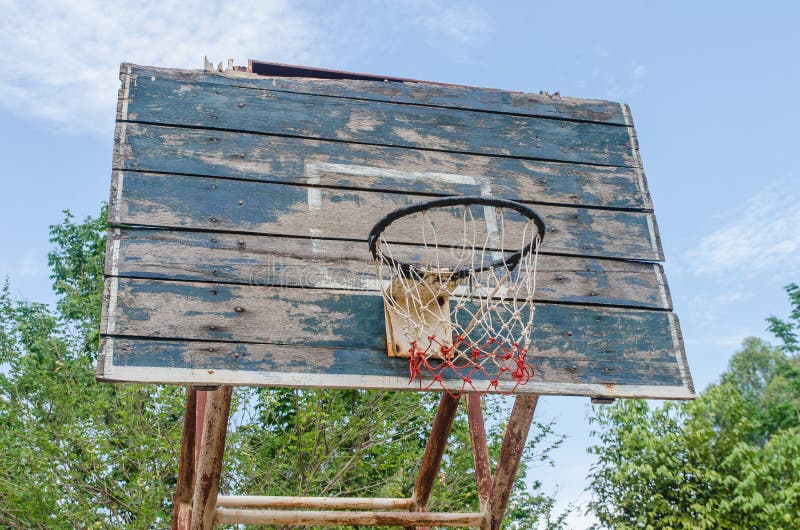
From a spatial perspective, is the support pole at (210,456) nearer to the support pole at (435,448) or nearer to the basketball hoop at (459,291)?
the basketball hoop at (459,291)

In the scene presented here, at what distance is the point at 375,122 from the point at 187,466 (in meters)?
2.53

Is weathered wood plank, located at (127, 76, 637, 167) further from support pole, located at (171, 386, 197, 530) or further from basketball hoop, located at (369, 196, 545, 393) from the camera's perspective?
support pole, located at (171, 386, 197, 530)

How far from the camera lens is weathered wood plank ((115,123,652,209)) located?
402 centimetres

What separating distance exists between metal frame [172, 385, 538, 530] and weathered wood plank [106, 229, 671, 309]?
73 centimetres

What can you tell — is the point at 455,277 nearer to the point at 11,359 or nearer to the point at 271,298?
the point at 271,298

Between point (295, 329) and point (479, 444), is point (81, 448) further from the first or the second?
point (295, 329)

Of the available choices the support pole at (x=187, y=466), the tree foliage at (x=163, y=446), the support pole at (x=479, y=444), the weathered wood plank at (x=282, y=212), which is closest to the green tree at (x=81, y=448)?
the tree foliage at (x=163, y=446)

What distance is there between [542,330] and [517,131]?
4.46 ft

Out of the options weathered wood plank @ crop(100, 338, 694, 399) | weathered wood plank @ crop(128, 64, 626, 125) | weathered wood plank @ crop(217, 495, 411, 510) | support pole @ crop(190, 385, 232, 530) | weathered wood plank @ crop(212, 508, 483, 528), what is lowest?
weathered wood plank @ crop(212, 508, 483, 528)

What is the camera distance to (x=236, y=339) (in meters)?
3.56

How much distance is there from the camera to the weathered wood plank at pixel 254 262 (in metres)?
3.67

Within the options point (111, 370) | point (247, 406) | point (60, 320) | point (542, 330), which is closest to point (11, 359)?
point (60, 320)

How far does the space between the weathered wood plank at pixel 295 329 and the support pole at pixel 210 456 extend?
39cm

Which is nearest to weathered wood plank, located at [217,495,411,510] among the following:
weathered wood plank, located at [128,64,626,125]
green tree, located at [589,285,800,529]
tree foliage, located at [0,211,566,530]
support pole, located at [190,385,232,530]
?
support pole, located at [190,385,232,530]
